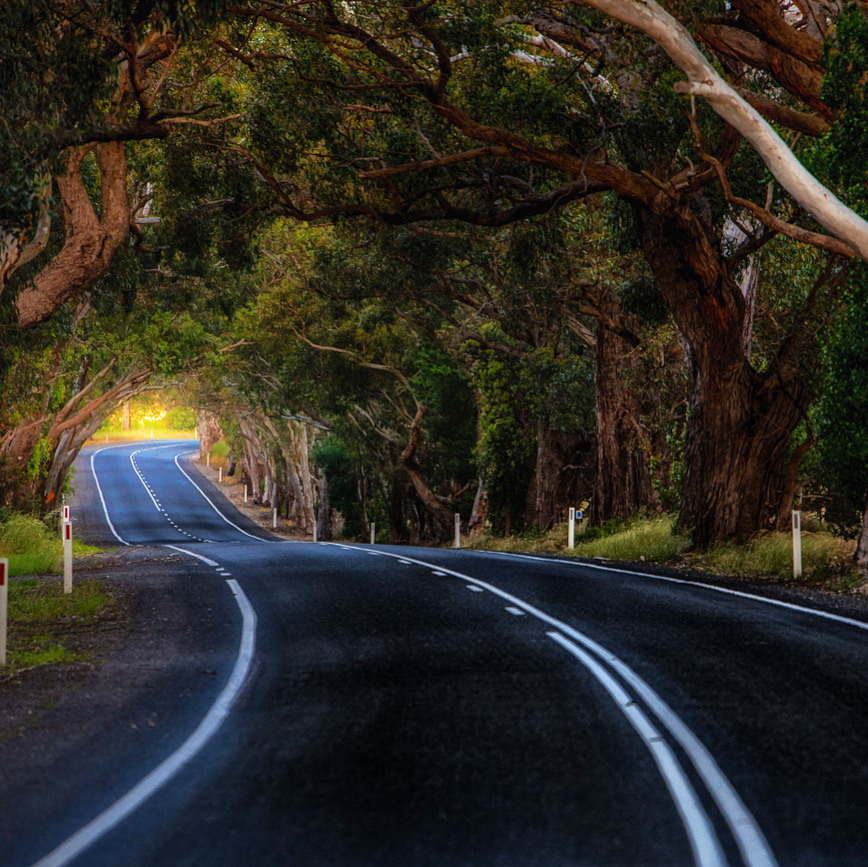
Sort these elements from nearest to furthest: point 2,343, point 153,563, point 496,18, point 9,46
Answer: point 9,46 < point 496,18 < point 2,343 < point 153,563

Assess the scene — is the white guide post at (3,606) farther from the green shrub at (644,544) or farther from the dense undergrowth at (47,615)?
the green shrub at (644,544)

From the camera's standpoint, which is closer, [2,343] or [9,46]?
[9,46]

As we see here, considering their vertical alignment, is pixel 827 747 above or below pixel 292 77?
below

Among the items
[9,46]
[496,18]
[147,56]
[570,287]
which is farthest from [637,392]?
[9,46]

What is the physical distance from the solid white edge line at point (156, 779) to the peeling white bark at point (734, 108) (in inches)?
321

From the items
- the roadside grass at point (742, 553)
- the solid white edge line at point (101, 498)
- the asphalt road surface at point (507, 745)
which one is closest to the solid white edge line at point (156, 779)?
the asphalt road surface at point (507, 745)

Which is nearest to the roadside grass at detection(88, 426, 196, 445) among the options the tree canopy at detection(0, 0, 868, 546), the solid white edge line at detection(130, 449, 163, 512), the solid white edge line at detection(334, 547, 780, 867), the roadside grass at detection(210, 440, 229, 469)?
the solid white edge line at detection(130, 449, 163, 512)

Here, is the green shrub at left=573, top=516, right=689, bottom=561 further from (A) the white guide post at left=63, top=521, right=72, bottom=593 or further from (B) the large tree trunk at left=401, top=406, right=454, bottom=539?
(B) the large tree trunk at left=401, top=406, right=454, bottom=539

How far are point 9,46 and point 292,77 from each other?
15.2 feet

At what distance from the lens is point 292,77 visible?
56.0 ft

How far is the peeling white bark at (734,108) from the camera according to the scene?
1223cm

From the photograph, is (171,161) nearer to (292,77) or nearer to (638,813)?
(292,77)

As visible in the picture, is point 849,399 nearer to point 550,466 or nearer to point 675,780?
point 675,780

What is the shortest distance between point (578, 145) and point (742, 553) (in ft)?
23.9
